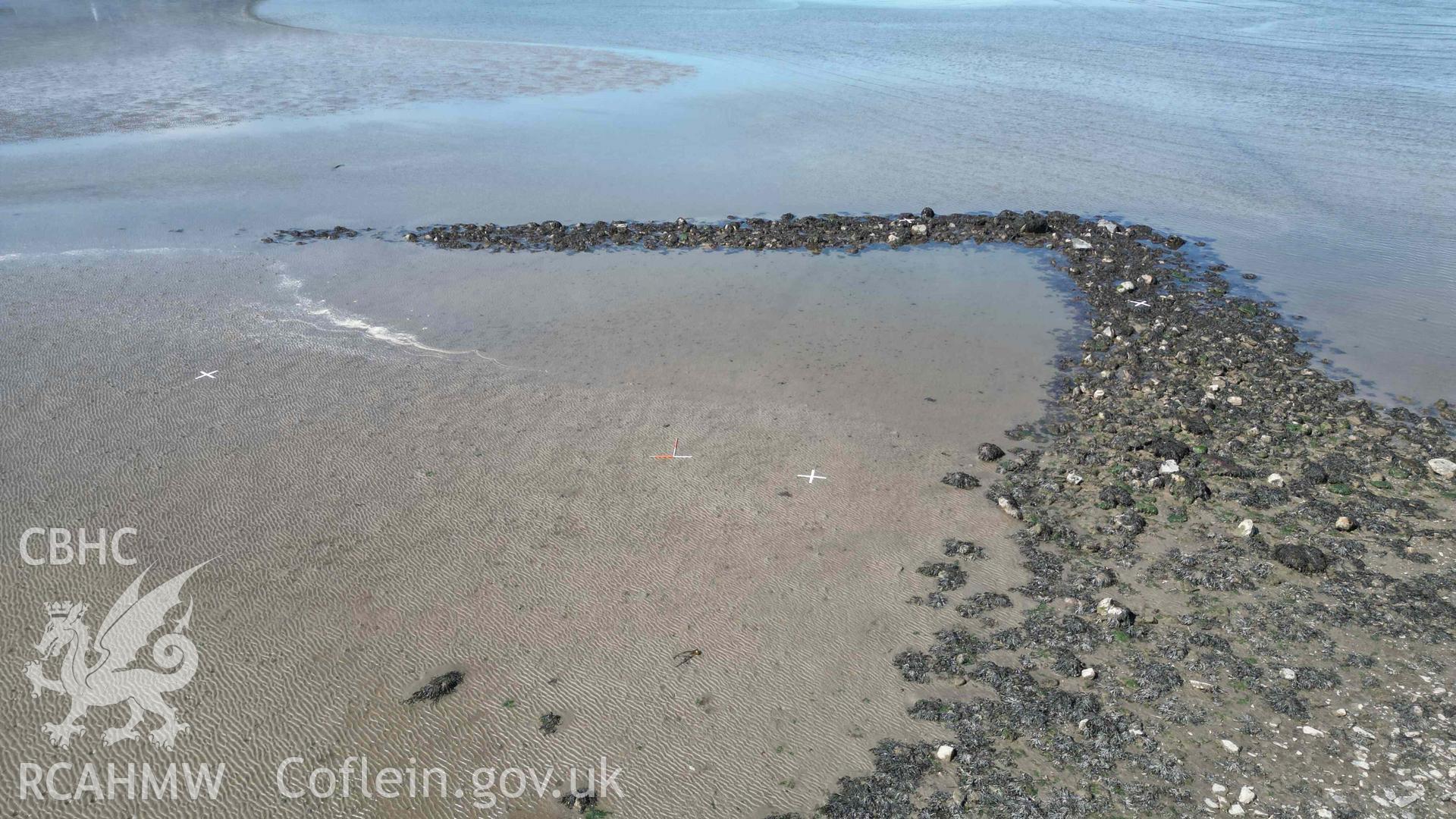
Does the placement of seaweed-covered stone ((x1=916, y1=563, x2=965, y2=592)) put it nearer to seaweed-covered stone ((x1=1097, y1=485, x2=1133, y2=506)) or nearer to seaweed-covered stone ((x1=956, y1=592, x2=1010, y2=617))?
seaweed-covered stone ((x1=956, y1=592, x2=1010, y2=617))

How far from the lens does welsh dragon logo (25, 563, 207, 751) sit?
18.6 feet

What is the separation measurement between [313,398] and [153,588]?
9.32 ft

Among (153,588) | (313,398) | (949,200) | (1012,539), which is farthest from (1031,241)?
(153,588)

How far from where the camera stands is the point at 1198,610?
254 inches

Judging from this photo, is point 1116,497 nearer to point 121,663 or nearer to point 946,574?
point 946,574

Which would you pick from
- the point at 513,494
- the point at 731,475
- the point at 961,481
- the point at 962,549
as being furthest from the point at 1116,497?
the point at 513,494

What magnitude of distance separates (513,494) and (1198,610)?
17.7 feet

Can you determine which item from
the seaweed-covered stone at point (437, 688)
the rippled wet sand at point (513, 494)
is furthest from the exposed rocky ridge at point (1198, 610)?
the seaweed-covered stone at point (437, 688)

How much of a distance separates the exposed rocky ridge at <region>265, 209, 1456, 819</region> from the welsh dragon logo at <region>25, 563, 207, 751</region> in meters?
4.30

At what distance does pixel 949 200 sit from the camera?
1469 centimetres

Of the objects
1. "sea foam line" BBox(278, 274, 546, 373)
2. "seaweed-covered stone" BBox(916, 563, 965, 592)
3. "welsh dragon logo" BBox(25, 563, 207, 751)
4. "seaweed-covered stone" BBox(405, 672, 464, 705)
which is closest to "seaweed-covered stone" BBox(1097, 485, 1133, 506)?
"seaweed-covered stone" BBox(916, 563, 965, 592)

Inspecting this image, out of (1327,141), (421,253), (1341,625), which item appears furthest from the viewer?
(1327,141)

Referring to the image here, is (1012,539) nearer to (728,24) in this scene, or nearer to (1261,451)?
(1261,451)

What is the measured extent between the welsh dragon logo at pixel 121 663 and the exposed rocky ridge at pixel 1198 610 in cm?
430
